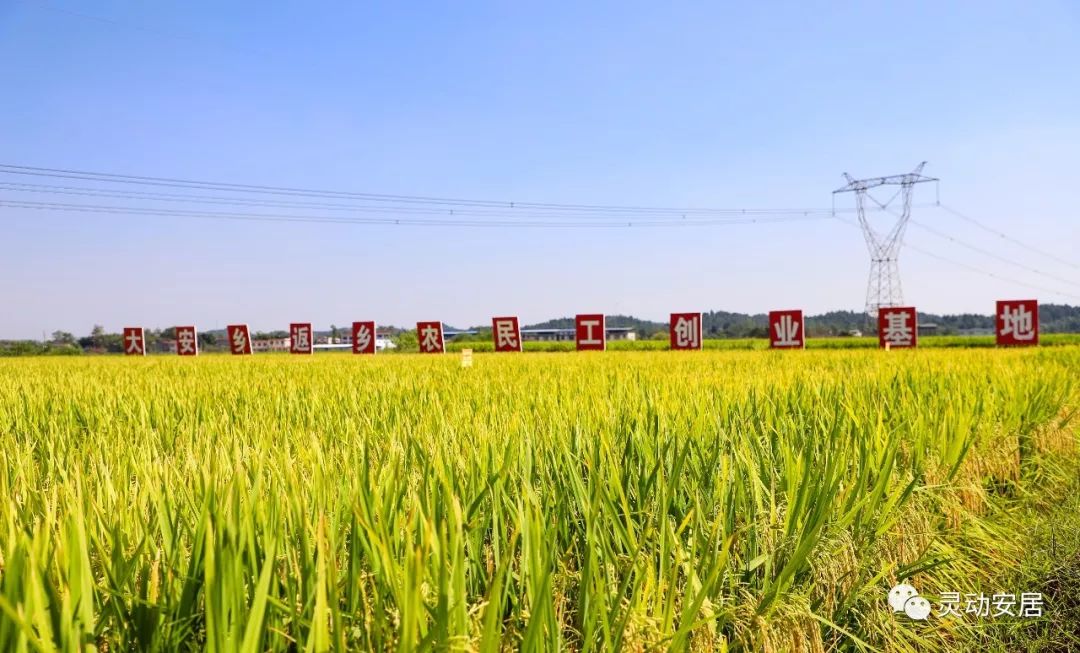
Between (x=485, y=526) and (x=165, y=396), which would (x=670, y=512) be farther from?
(x=165, y=396)

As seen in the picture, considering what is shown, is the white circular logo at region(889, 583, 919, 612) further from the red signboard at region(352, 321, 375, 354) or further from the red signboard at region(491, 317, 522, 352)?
the red signboard at region(352, 321, 375, 354)

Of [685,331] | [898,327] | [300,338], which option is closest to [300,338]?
[300,338]

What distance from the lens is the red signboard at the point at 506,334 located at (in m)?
19.3

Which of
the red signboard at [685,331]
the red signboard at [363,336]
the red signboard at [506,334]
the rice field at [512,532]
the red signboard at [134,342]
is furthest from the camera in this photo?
the red signboard at [134,342]

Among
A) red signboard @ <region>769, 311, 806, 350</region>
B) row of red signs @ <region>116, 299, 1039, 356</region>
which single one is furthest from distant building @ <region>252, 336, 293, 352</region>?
red signboard @ <region>769, 311, 806, 350</region>

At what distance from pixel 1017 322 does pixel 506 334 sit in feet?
41.3

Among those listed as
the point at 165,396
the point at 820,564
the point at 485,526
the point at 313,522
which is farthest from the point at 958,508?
the point at 165,396

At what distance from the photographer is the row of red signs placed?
1683cm

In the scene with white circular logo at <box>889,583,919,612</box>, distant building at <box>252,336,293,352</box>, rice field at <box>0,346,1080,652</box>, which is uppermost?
distant building at <box>252,336,293,352</box>

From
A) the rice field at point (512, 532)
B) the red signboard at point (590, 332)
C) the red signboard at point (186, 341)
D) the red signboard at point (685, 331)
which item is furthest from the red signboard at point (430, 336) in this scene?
the rice field at point (512, 532)

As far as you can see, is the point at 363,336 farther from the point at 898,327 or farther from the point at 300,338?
the point at 898,327

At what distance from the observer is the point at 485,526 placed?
1525 millimetres

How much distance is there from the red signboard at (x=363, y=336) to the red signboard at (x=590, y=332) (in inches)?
256

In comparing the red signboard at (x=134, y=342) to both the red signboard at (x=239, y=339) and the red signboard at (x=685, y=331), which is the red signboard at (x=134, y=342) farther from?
the red signboard at (x=685, y=331)
